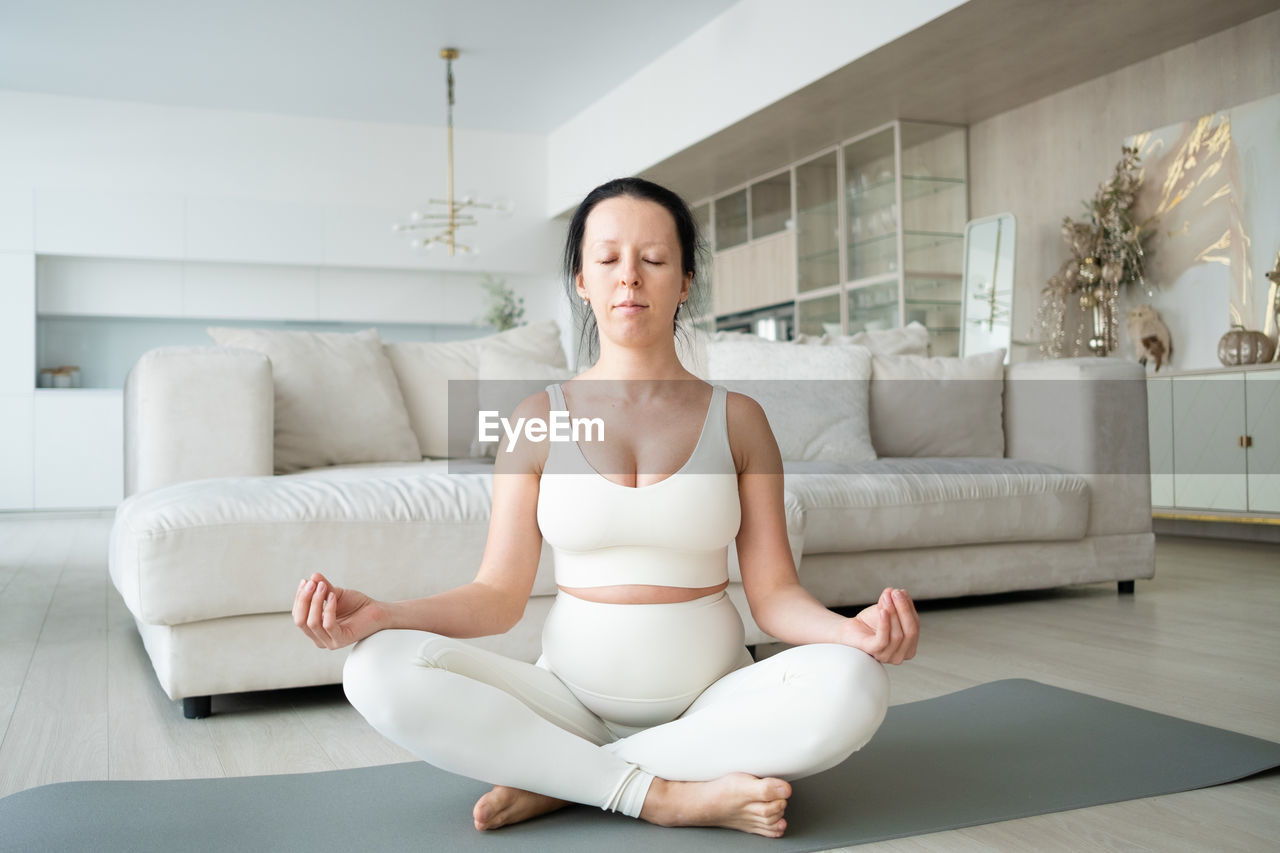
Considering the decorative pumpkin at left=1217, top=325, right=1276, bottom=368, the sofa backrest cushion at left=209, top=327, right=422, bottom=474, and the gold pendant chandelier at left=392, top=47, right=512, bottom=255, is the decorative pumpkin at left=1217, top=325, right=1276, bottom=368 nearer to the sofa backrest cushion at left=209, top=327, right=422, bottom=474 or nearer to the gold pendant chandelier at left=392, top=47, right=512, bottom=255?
the sofa backrest cushion at left=209, top=327, right=422, bottom=474

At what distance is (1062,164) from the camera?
5723 mm

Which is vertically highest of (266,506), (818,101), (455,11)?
(455,11)

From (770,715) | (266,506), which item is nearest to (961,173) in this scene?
(266,506)

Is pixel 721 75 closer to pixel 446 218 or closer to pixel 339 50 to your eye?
pixel 339 50

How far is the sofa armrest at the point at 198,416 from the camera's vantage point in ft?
8.68

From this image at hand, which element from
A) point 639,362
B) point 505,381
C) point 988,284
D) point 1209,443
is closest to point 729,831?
point 639,362

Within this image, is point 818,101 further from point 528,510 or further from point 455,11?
point 528,510

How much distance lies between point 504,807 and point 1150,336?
193 inches

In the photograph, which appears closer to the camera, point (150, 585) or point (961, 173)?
point (150, 585)

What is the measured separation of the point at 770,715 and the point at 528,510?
16.2 inches

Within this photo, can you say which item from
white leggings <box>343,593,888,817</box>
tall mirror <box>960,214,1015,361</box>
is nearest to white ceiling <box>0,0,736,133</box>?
tall mirror <box>960,214,1015,361</box>

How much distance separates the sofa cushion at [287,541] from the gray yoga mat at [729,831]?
0.47 m

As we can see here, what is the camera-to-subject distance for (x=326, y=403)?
3.09 m

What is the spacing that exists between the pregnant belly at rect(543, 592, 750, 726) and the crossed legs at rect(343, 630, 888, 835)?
0.04 m
